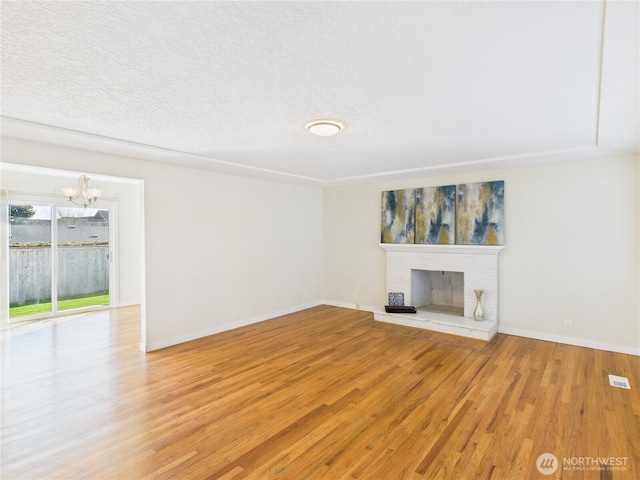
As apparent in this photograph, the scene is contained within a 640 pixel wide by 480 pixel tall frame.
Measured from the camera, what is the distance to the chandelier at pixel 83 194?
5440 mm

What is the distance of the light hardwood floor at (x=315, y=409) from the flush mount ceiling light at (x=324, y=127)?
2.51 meters

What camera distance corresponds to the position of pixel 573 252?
173 inches

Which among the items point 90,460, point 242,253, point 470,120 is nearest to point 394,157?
point 470,120

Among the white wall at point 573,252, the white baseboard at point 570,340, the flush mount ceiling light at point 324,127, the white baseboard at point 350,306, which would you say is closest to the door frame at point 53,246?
the white baseboard at point 350,306

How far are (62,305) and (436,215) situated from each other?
707 centimetres

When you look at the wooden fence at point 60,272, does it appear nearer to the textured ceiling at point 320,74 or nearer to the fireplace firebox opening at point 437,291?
the textured ceiling at point 320,74

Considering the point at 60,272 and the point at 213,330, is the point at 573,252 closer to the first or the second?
the point at 213,330

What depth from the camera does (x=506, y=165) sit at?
15.5 feet

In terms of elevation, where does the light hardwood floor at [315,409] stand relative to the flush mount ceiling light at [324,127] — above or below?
below

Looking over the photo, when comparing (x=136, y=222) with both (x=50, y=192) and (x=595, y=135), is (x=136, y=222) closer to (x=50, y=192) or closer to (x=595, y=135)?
(x=50, y=192)

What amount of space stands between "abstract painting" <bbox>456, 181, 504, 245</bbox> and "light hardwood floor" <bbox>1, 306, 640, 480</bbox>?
1531mm

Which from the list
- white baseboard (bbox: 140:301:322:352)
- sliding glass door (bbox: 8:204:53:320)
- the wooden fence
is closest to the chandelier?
sliding glass door (bbox: 8:204:53:320)

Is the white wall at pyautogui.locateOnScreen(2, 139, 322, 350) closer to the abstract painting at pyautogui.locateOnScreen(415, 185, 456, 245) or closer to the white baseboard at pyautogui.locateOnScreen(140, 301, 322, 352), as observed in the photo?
the white baseboard at pyautogui.locateOnScreen(140, 301, 322, 352)

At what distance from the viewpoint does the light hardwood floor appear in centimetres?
216
